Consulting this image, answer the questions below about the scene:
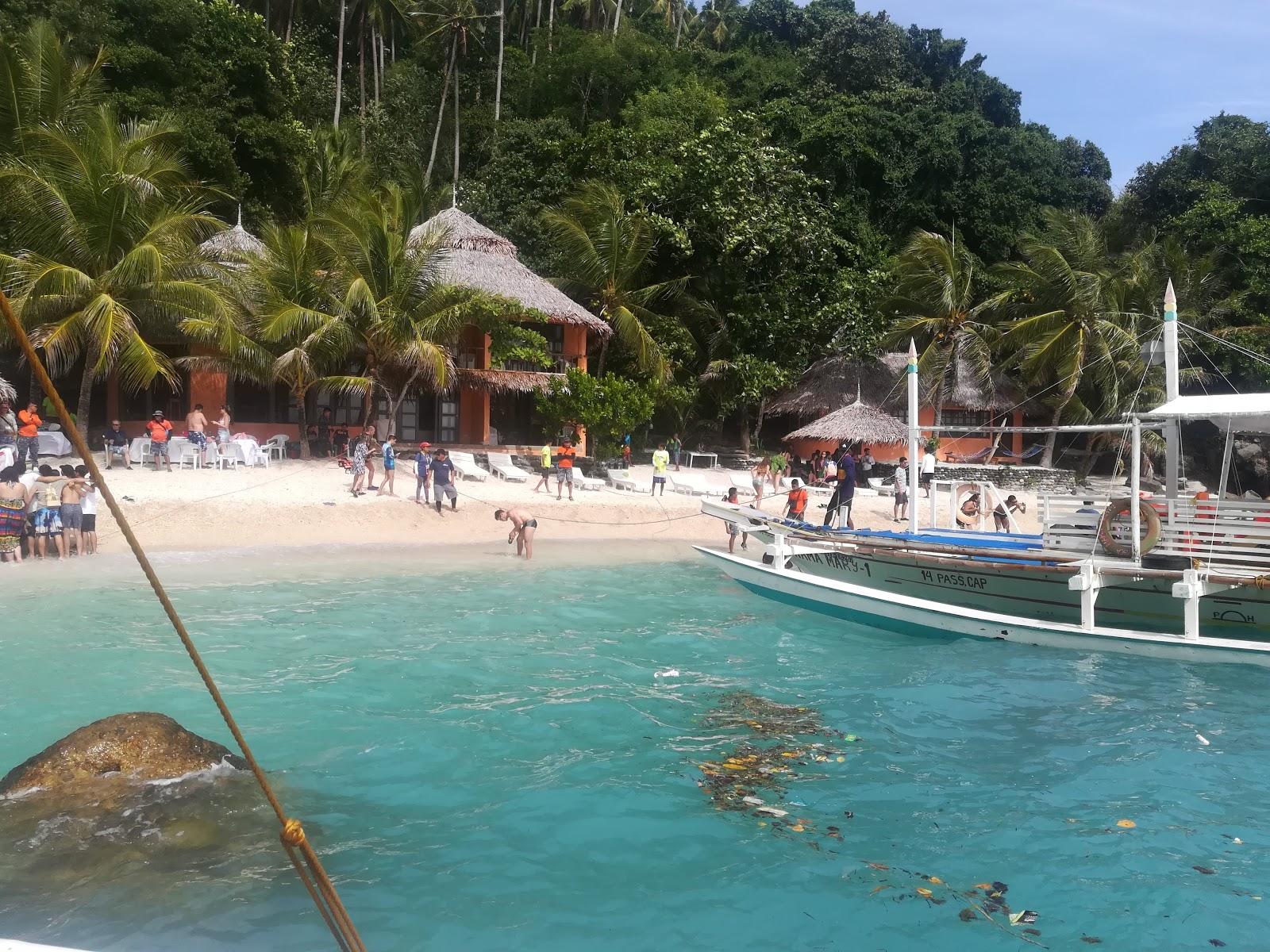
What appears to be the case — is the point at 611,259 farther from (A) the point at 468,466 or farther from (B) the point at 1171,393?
(B) the point at 1171,393

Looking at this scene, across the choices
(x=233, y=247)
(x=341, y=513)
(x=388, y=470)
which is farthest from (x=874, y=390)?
(x=233, y=247)

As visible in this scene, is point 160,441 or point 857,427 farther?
point 857,427

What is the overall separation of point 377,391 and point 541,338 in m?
3.91

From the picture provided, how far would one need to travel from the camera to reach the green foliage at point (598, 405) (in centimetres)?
2406

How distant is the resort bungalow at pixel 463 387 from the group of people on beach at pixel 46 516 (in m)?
7.40

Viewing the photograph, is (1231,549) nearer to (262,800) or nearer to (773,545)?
(773,545)

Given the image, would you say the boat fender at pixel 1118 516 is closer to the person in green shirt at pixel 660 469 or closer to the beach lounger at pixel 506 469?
the person in green shirt at pixel 660 469

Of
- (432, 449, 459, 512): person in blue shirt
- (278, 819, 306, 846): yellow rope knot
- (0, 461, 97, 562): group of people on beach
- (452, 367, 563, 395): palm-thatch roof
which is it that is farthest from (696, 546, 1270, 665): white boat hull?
(452, 367, 563, 395): palm-thatch roof

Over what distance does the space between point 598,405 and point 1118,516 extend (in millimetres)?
14200

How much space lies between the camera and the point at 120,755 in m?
6.84

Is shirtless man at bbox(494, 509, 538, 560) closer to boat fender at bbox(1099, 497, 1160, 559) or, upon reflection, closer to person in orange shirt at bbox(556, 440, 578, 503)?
person in orange shirt at bbox(556, 440, 578, 503)

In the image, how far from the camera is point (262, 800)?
6883 mm

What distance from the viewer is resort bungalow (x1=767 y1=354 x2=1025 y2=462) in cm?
2892

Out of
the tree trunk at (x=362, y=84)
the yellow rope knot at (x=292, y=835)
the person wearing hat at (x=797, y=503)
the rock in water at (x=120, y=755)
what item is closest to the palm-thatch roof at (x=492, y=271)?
the person wearing hat at (x=797, y=503)
